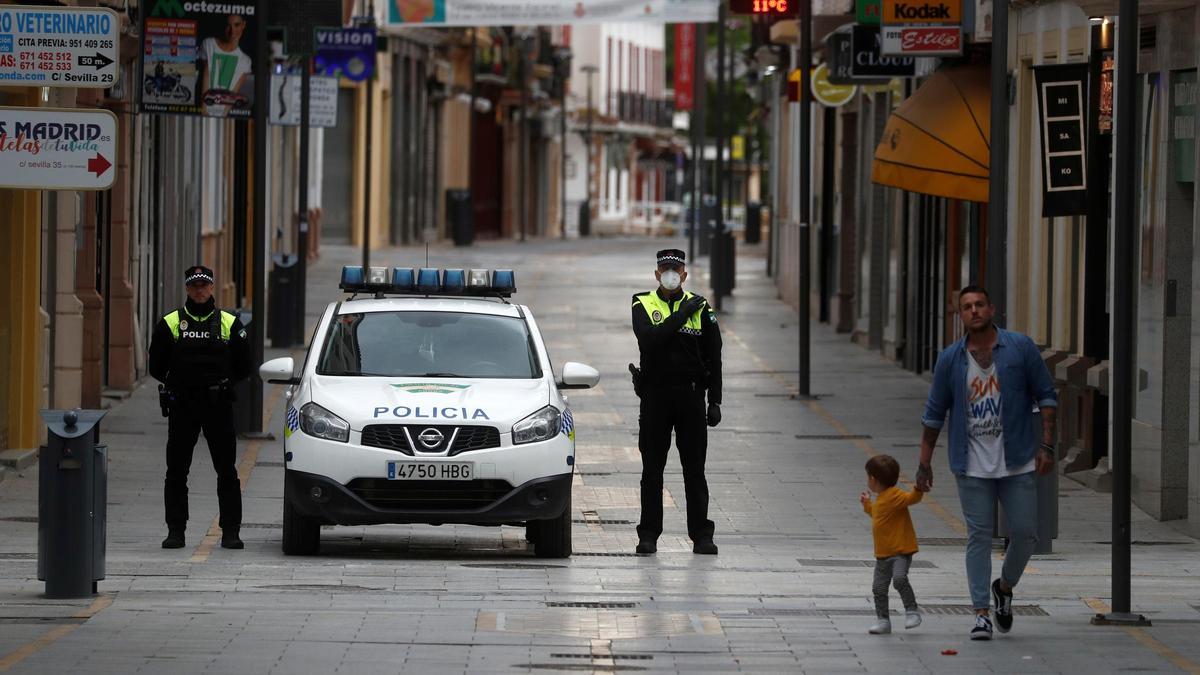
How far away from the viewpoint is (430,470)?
43.3 ft

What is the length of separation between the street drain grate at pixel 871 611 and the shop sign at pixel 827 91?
65.8 ft

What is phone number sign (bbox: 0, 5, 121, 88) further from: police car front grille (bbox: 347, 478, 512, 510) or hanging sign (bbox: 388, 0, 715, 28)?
hanging sign (bbox: 388, 0, 715, 28)

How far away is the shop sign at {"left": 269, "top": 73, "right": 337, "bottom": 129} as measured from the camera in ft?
99.3

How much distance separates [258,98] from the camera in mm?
20250

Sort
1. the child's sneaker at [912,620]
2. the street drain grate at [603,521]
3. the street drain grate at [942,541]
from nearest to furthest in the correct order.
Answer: the child's sneaker at [912,620] → the street drain grate at [942,541] → the street drain grate at [603,521]

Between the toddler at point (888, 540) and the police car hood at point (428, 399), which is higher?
the police car hood at point (428, 399)

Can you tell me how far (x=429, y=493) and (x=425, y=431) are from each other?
14.0 inches

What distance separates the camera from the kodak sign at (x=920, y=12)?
62.4 ft

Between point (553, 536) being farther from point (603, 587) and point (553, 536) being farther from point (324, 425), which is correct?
point (324, 425)

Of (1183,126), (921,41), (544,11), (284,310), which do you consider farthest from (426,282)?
(544,11)

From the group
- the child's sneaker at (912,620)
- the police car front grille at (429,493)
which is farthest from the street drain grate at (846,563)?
the child's sneaker at (912,620)

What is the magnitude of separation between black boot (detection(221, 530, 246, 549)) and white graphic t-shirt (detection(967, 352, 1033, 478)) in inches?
202

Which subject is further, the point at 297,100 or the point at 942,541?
the point at 297,100

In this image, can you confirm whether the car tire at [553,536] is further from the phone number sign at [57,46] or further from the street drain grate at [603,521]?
the phone number sign at [57,46]
